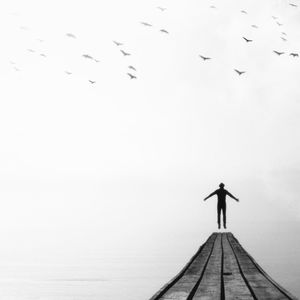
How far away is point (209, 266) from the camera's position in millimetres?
10633

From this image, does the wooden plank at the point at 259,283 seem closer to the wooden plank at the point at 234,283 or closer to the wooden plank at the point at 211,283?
the wooden plank at the point at 234,283

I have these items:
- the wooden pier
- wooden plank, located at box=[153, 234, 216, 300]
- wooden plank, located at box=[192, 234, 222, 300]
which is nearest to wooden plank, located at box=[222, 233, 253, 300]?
the wooden pier

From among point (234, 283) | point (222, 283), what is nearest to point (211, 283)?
point (222, 283)

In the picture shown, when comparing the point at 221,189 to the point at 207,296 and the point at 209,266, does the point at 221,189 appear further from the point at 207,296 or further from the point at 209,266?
the point at 207,296

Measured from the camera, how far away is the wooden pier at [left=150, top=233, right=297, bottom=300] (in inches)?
264

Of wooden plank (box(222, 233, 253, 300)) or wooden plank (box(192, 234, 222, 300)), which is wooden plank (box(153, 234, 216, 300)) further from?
wooden plank (box(222, 233, 253, 300))

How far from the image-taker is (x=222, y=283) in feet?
26.2

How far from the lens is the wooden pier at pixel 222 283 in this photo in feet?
22.0

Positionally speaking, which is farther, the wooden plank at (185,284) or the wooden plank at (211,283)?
the wooden plank at (211,283)

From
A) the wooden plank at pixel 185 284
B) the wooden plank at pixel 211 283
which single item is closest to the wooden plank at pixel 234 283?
the wooden plank at pixel 211 283

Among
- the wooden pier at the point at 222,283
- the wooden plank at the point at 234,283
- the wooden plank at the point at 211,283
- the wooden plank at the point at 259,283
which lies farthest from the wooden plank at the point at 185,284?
the wooden plank at the point at 259,283

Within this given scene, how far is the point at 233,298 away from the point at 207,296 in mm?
397

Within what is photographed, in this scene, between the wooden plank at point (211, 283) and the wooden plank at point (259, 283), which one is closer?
the wooden plank at point (259, 283)

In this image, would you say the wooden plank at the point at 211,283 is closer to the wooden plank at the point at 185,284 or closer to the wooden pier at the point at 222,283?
the wooden pier at the point at 222,283
